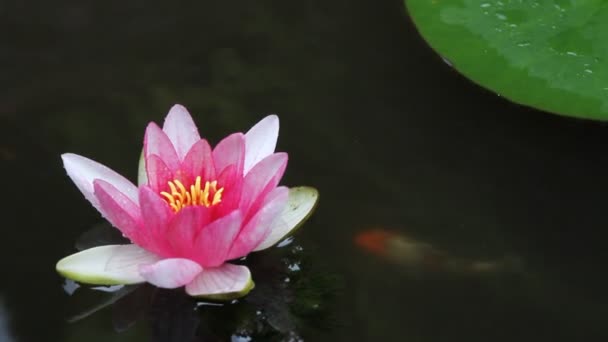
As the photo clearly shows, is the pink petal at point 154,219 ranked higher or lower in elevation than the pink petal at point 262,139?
lower

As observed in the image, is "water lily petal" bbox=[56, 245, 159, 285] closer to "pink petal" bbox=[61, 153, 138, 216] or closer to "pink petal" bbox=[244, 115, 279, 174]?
"pink petal" bbox=[61, 153, 138, 216]

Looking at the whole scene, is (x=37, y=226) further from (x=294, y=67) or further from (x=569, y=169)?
(x=569, y=169)

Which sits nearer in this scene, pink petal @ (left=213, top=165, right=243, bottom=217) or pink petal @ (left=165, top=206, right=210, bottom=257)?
pink petal @ (left=165, top=206, right=210, bottom=257)

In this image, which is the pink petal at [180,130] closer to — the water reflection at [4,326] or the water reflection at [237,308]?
the water reflection at [237,308]

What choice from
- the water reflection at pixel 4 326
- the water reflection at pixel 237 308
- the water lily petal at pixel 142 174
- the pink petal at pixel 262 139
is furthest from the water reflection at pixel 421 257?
the water reflection at pixel 4 326

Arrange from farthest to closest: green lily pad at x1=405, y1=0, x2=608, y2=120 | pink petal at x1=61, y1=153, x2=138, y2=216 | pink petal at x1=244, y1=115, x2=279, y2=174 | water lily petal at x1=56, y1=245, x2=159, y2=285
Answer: green lily pad at x1=405, y1=0, x2=608, y2=120, pink petal at x1=244, y1=115, x2=279, y2=174, pink petal at x1=61, y1=153, x2=138, y2=216, water lily petal at x1=56, y1=245, x2=159, y2=285

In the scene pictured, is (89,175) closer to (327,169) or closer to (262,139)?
(262,139)

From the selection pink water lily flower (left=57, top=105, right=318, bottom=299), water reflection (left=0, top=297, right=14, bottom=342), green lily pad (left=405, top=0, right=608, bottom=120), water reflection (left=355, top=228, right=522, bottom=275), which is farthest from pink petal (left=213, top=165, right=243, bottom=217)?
green lily pad (left=405, top=0, right=608, bottom=120)

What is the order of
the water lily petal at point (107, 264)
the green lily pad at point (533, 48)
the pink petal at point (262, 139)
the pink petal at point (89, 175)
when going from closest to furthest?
the water lily petal at point (107, 264) < the pink petal at point (89, 175) < the pink petal at point (262, 139) < the green lily pad at point (533, 48)
